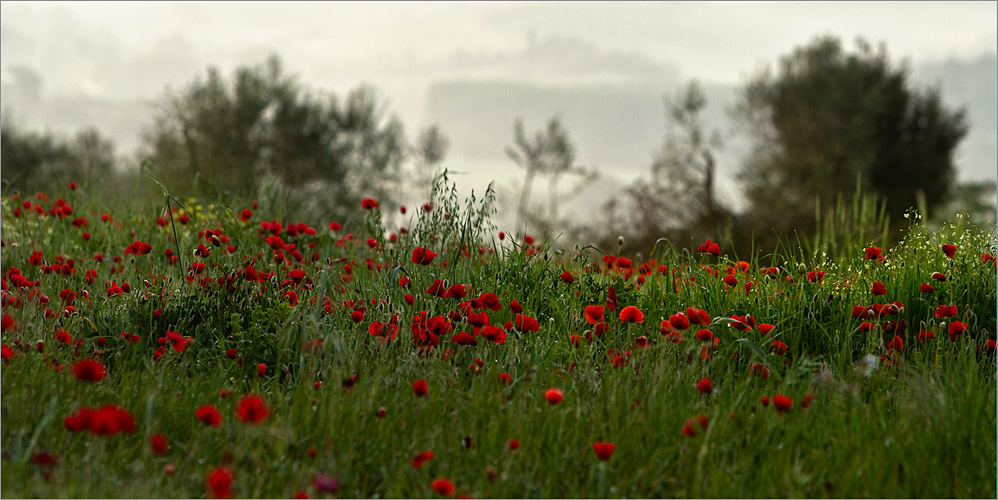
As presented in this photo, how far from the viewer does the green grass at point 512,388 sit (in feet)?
7.24

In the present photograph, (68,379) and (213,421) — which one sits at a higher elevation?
(213,421)

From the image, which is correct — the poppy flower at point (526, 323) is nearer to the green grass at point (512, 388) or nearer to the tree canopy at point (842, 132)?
the green grass at point (512, 388)

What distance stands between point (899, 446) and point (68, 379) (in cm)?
311

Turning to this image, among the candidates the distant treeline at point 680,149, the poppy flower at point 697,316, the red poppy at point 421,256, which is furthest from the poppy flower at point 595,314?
the distant treeline at point 680,149

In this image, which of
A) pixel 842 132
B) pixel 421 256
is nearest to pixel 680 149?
pixel 842 132

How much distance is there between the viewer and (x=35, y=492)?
79.4 inches

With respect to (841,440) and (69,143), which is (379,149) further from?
(841,440)

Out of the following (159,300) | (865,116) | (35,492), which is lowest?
(35,492)

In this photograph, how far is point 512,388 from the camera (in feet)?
9.09

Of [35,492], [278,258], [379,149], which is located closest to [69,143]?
[379,149]

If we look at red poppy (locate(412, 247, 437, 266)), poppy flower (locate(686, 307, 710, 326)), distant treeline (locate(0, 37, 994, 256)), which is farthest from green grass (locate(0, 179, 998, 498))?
distant treeline (locate(0, 37, 994, 256))

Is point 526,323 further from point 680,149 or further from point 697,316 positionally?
point 680,149

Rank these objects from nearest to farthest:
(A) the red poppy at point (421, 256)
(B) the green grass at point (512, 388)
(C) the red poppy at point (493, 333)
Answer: (B) the green grass at point (512, 388), (C) the red poppy at point (493, 333), (A) the red poppy at point (421, 256)

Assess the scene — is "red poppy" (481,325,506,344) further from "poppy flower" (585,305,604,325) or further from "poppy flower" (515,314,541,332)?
"poppy flower" (585,305,604,325)
